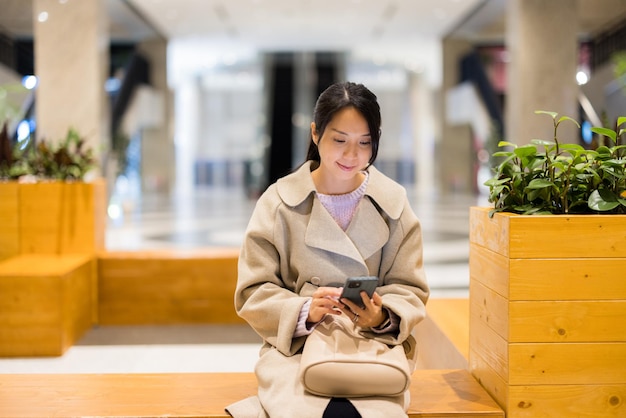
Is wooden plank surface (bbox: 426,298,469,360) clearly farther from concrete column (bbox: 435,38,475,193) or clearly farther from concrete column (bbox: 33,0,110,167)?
concrete column (bbox: 435,38,475,193)

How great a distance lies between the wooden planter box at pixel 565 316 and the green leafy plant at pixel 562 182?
0.14 m

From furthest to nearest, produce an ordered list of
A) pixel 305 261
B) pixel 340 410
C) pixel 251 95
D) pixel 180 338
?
1. pixel 251 95
2. pixel 180 338
3. pixel 305 261
4. pixel 340 410

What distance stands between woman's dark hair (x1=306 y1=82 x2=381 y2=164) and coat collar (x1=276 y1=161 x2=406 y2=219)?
163 mm

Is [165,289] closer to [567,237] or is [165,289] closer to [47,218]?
[47,218]

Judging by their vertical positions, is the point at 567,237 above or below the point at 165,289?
above

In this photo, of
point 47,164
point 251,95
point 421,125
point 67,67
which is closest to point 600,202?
point 47,164

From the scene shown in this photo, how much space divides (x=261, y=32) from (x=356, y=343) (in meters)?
19.3

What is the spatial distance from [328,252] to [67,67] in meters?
10.7

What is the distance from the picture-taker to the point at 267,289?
2.25m

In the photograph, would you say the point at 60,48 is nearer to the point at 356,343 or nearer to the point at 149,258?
the point at 149,258

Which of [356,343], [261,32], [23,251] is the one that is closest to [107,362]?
[23,251]

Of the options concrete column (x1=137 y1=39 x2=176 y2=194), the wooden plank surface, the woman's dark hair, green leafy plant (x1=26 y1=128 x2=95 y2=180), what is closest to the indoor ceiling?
concrete column (x1=137 y1=39 x2=176 y2=194)

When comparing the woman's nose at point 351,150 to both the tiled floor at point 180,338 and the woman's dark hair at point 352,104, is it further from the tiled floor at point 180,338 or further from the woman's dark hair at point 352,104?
the tiled floor at point 180,338

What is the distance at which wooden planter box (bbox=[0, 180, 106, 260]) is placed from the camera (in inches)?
202
